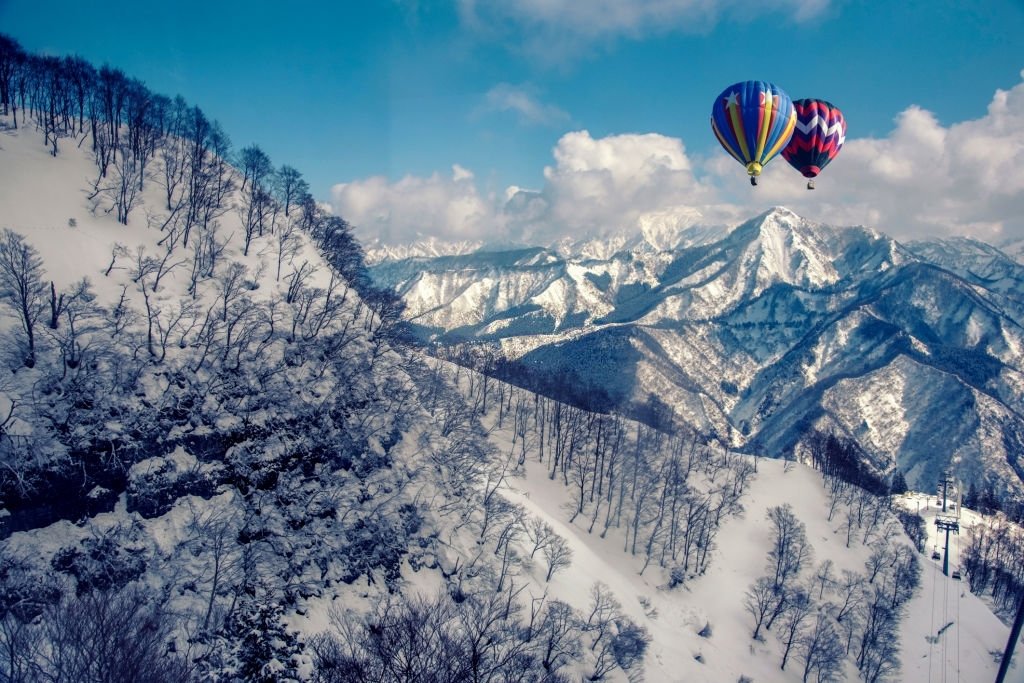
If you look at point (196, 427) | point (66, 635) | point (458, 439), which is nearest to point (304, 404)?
point (196, 427)

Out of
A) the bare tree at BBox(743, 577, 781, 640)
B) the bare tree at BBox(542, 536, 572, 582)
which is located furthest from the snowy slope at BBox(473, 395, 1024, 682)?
A: the bare tree at BBox(743, 577, 781, 640)

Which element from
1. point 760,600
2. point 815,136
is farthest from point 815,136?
point 760,600

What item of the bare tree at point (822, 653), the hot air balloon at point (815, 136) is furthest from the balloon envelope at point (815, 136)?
the bare tree at point (822, 653)

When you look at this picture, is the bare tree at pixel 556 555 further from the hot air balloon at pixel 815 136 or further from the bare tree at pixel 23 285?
the bare tree at pixel 23 285

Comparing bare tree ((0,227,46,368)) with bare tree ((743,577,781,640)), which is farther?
bare tree ((743,577,781,640))

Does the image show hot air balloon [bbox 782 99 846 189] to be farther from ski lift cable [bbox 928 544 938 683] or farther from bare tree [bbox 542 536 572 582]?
ski lift cable [bbox 928 544 938 683]

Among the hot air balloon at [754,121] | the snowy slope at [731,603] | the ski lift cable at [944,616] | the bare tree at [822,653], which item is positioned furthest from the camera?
the ski lift cable at [944,616]
